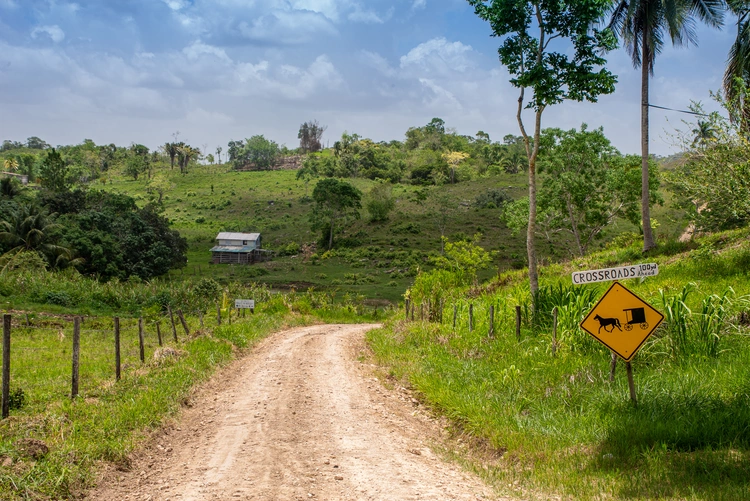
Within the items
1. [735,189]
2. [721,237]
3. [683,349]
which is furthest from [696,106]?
[721,237]

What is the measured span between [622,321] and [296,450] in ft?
15.7

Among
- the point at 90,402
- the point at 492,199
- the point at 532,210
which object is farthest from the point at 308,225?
the point at 90,402

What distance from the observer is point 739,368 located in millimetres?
9000

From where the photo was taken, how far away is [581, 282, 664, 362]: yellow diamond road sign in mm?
8008

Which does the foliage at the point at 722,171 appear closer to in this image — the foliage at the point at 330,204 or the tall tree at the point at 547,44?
the tall tree at the point at 547,44

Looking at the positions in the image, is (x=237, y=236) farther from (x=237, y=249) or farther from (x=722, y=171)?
(x=722, y=171)

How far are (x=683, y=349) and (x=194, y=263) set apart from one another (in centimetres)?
7982

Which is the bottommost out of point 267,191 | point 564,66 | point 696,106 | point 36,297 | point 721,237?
point 36,297

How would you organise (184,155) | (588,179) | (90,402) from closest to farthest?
(90,402), (588,179), (184,155)

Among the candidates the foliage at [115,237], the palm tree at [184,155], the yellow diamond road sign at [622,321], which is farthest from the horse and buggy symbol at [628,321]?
the palm tree at [184,155]

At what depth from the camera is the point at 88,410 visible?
9.73 metres

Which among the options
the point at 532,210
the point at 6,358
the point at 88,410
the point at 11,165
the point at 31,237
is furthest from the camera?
the point at 11,165

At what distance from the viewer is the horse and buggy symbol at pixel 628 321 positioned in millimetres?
8039

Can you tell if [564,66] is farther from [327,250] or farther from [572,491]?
[327,250]
